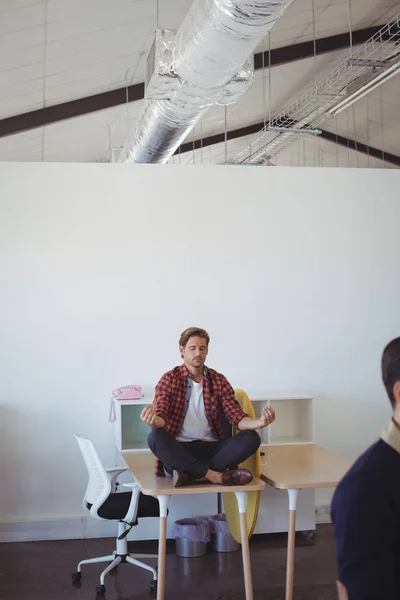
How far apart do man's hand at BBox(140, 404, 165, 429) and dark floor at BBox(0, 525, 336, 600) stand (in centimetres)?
93

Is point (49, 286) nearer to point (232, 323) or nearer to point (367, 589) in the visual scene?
point (232, 323)

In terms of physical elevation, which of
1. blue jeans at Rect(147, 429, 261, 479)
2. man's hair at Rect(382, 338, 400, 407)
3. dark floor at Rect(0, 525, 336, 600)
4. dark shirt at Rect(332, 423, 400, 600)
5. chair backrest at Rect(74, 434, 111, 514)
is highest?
man's hair at Rect(382, 338, 400, 407)

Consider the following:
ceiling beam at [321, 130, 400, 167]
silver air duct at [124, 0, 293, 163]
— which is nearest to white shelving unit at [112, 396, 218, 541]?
silver air duct at [124, 0, 293, 163]

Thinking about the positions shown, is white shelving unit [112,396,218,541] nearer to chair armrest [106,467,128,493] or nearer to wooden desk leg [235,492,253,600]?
chair armrest [106,467,128,493]

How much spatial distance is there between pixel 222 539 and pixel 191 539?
22 centimetres

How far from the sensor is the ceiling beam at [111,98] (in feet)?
21.6

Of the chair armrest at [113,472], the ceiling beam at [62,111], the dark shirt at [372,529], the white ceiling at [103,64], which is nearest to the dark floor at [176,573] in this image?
the chair armrest at [113,472]

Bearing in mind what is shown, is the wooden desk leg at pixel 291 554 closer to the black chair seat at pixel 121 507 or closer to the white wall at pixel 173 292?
the black chair seat at pixel 121 507

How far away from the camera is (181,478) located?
3.78m

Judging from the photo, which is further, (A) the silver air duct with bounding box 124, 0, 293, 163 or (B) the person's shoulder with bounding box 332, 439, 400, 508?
(A) the silver air duct with bounding box 124, 0, 293, 163

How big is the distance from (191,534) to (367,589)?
351 centimetres

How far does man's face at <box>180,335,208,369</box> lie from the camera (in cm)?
435

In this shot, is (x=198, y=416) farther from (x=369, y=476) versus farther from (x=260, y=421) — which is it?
(x=369, y=476)

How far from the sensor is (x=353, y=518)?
55.6 inches
